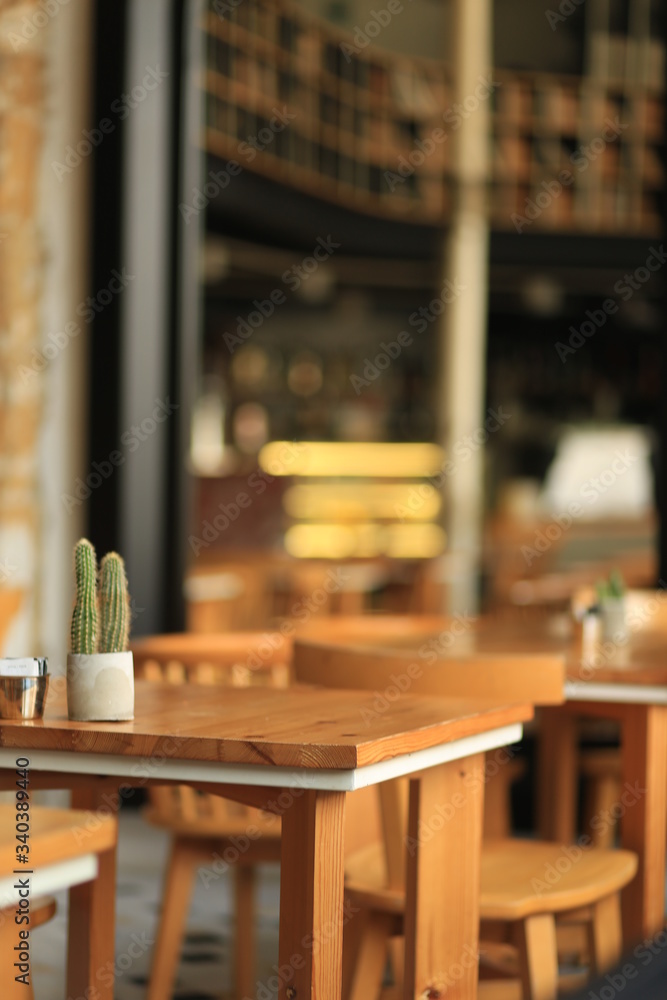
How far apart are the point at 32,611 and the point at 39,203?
1.36m

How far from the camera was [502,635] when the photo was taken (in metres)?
3.73

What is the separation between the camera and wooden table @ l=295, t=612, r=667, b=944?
251cm

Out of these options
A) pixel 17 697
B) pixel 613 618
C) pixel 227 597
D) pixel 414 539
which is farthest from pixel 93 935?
pixel 414 539

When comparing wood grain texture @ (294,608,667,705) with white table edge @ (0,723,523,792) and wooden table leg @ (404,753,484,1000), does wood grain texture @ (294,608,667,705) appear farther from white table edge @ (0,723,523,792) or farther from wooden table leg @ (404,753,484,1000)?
white table edge @ (0,723,523,792)

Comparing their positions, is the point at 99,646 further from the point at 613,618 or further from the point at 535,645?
the point at 613,618

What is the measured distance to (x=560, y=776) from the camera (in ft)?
12.6

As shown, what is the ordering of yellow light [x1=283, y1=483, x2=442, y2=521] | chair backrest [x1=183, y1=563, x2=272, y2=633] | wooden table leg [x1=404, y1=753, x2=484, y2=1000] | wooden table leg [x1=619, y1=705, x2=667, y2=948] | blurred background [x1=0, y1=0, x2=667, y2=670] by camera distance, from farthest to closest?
yellow light [x1=283, y1=483, x2=442, y2=521], chair backrest [x1=183, y1=563, x2=272, y2=633], blurred background [x1=0, y1=0, x2=667, y2=670], wooden table leg [x1=619, y1=705, x2=667, y2=948], wooden table leg [x1=404, y1=753, x2=484, y2=1000]

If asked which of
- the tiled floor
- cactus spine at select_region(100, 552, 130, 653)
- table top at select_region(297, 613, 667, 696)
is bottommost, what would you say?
the tiled floor

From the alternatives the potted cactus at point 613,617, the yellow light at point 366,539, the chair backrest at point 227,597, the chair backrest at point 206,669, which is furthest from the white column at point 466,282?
the chair backrest at point 206,669

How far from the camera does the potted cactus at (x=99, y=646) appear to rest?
2027mm

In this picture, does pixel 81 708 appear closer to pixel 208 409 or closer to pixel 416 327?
pixel 208 409

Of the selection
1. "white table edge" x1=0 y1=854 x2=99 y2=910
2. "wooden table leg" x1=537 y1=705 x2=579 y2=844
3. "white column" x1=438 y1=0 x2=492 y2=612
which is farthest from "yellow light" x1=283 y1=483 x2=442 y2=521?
"white table edge" x1=0 y1=854 x2=99 y2=910

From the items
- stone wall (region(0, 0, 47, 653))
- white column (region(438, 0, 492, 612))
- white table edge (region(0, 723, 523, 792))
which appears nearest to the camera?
white table edge (region(0, 723, 523, 792))

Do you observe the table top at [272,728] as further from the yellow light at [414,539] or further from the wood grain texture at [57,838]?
the yellow light at [414,539]
